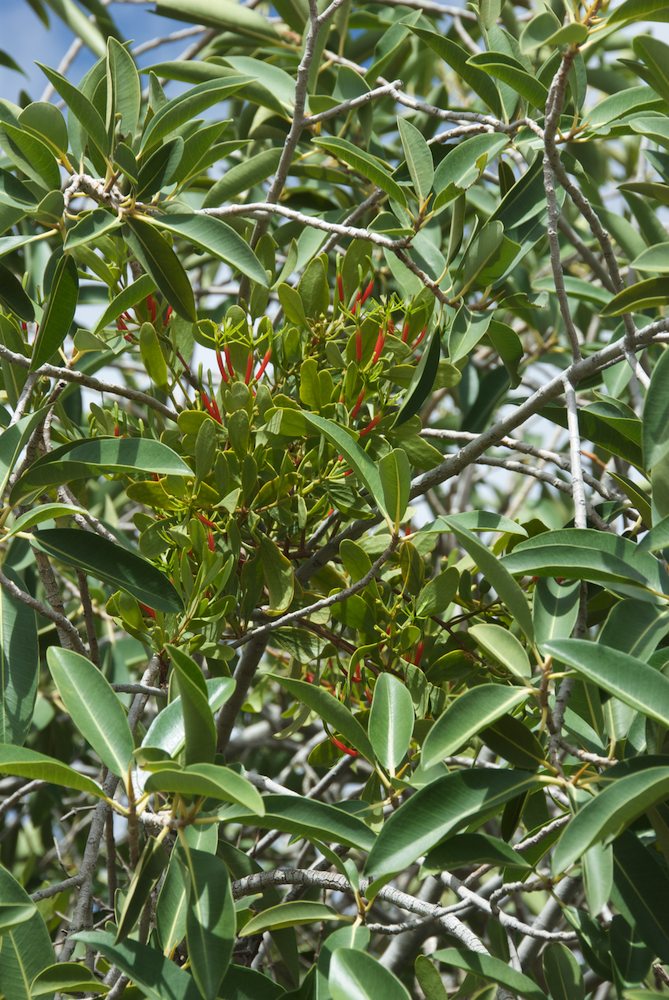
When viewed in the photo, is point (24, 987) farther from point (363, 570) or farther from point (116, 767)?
point (363, 570)

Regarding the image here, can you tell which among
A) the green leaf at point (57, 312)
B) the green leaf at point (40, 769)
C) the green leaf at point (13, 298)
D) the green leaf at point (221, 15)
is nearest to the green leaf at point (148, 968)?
the green leaf at point (40, 769)

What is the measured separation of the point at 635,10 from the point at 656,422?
37 centimetres

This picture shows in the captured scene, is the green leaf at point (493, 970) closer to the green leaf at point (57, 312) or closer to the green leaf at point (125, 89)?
the green leaf at point (57, 312)

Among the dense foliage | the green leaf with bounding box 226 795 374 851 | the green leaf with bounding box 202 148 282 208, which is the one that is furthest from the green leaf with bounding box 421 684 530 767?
the green leaf with bounding box 202 148 282 208

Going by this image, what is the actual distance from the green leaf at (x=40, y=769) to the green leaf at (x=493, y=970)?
0.32m

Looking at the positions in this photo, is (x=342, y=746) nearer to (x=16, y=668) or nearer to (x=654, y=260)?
(x=16, y=668)

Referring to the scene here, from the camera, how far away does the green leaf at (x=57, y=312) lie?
95 cm

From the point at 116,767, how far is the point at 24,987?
0.74 ft

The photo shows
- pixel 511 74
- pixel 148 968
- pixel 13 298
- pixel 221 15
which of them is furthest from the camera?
pixel 221 15

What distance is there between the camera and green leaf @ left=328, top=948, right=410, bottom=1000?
0.71 meters

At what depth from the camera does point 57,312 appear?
96cm

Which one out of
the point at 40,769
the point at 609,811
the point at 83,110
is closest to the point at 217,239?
the point at 83,110

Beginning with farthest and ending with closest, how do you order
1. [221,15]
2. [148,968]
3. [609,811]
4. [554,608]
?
[221,15] < [554,608] < [148,968] < [609,811]

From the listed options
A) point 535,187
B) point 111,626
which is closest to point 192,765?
point 535,187
